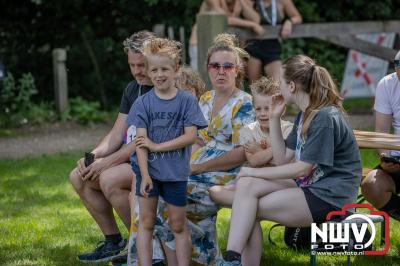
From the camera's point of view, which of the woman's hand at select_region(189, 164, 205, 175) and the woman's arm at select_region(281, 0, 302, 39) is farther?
the woman's arm at select_region(281, 0, 302, 39)

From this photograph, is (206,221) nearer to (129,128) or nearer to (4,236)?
(129,128)

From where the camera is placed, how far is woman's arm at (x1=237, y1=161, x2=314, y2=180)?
442 centimetres

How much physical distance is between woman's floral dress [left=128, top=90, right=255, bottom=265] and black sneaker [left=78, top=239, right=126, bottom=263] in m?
0.52

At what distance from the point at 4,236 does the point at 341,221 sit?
8.64 feet

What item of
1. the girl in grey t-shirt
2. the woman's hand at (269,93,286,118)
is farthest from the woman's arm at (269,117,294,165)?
the girl in grey t-shirt

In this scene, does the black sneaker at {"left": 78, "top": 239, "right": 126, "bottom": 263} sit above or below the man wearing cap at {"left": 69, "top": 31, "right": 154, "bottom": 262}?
below

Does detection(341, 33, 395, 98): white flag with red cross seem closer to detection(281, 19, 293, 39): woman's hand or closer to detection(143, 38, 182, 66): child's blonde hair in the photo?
detection(281, 19, 293, 39): woman's hand

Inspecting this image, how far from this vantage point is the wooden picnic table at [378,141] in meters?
4.77

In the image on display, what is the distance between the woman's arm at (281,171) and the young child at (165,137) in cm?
33

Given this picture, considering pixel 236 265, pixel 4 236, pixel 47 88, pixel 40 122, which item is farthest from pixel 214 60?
pixel 47 88

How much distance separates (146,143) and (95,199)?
3.33 feet

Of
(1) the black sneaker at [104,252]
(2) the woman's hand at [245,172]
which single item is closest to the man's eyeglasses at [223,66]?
(2) the woman's hand at [245,172]

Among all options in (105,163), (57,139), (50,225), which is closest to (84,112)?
(57,139)

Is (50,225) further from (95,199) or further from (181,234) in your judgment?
(181,234)
